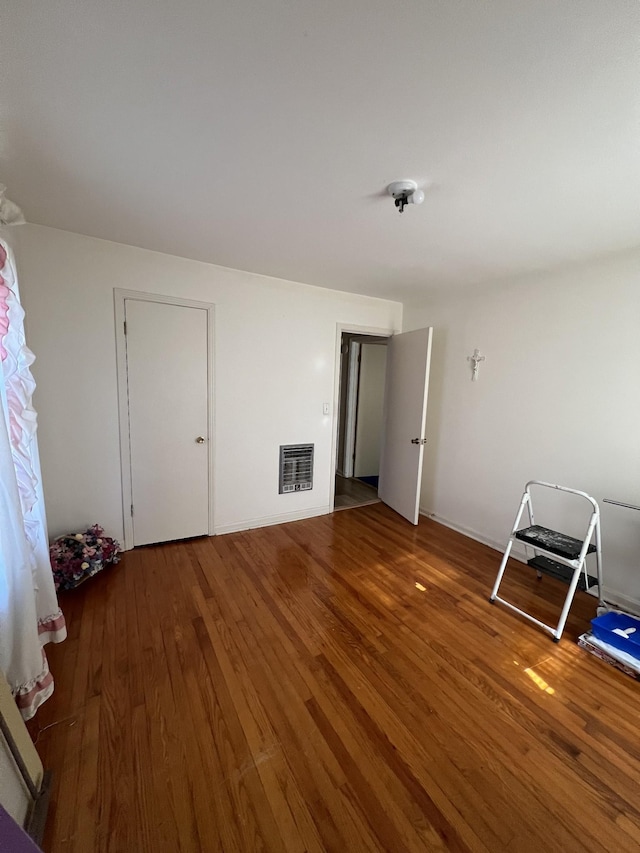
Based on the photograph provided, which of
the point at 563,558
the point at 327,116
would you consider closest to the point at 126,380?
the point at 327,116

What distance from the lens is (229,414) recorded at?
2.96 m

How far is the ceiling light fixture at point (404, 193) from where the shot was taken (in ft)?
4.95

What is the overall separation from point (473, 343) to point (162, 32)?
2951 mm

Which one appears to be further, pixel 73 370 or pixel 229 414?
pixel 229 414

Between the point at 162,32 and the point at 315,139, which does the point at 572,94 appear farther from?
the point at 162,32

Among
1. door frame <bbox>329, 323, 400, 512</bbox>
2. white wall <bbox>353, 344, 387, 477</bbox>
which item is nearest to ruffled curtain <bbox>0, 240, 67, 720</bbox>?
door frame <bbox>329, 323, 400, 512</bbox>

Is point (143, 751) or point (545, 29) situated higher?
point (545, 29)

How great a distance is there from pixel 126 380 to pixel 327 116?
7.10ft

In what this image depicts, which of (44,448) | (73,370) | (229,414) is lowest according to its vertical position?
(44,448)

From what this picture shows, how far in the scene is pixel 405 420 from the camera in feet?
11.6

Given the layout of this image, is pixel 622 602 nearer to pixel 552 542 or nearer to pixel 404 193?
pixel 552 542

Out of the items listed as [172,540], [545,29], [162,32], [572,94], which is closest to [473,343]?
[572,94]

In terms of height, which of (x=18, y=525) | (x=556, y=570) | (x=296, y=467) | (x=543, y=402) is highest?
(x=543, y=402)

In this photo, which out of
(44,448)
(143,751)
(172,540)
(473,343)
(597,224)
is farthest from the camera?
(473,343)
